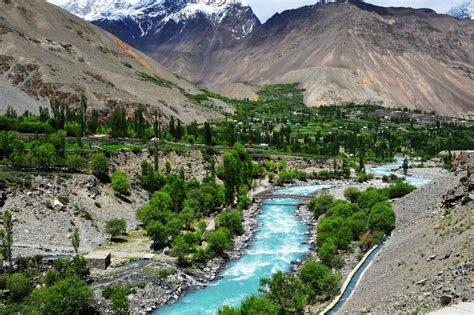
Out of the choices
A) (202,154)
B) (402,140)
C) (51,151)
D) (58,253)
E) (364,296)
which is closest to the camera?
(364,296)

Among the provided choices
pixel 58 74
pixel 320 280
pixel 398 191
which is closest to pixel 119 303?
pixel 320 280

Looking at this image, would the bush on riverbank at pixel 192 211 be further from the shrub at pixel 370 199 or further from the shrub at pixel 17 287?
the shrub at pixel 370 199

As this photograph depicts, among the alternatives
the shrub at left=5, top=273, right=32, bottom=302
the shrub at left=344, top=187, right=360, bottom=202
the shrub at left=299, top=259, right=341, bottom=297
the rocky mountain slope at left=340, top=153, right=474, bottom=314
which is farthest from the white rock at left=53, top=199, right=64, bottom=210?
the shrub at left=344, top=187, right=360, bottom=202

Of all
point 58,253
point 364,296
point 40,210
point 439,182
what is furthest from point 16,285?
point 439,182

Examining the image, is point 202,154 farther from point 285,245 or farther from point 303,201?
point 285,245

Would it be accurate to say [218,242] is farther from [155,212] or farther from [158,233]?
[155,212]

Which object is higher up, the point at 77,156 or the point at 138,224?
the point at 77,156
